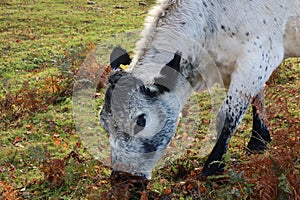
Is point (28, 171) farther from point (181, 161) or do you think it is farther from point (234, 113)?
point (234, 113)

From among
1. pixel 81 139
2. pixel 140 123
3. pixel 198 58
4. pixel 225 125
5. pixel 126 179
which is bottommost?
pixel 81 139

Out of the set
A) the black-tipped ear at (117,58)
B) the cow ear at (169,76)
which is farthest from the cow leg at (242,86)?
the black-tipped ear at (117,58)

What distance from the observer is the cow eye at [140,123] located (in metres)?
3.95

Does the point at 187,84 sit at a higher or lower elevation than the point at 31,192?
higher

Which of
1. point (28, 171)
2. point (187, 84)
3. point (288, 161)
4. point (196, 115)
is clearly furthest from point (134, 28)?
point (288, 161)

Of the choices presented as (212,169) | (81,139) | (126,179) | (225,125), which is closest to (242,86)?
(225,125)

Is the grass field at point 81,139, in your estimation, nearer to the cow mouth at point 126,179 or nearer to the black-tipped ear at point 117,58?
the cow mouth at point 126,179

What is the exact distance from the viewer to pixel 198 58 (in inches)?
181

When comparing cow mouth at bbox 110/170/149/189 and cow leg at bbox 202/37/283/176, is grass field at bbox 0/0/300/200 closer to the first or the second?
cow mouth at bbox 110/170/149/189

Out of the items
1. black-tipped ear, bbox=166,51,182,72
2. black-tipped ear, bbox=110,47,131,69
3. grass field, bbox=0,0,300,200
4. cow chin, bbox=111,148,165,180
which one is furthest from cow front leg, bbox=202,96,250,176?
black-tipped ear, bbox=110,47,131,69

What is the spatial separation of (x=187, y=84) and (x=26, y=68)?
7562 millimetres

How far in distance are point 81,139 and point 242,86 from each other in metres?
3.26

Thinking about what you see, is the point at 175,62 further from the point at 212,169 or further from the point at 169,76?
the point at 212,169

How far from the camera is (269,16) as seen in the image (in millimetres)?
4789
